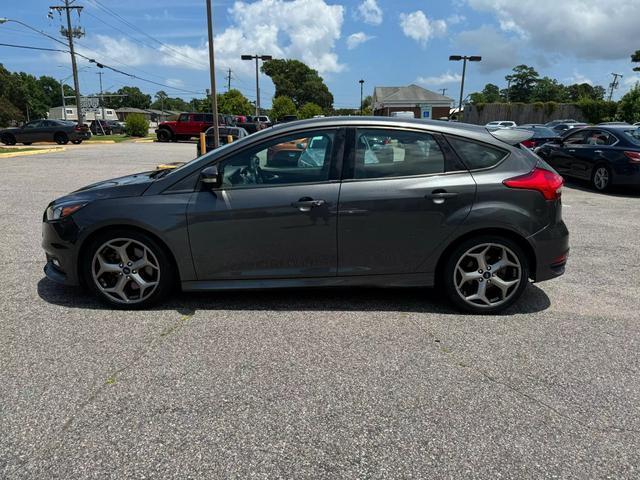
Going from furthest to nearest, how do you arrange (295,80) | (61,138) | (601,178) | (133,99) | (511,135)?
(133,99), (295,80), (61,138), (601,178), (511,135)

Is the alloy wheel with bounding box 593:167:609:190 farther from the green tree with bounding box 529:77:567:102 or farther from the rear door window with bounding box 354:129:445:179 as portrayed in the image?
the green tree with bounding box 529:77:567:102

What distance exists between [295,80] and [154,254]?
102 meters

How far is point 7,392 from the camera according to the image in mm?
2850

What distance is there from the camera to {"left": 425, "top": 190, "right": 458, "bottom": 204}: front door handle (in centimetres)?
386

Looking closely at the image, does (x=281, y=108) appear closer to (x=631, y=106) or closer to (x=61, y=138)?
(x=61, y=138)

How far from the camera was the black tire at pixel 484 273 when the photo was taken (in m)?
3.94

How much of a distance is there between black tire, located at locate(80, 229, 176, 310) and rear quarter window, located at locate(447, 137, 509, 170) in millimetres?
2591

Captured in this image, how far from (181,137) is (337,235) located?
33.1 metres

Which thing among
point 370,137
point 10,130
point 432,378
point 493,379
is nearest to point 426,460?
point 432,378

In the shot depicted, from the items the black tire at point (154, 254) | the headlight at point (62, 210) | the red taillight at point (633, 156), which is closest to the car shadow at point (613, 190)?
the red taillight at point (633, 156)

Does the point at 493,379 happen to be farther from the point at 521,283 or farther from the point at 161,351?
the point at 161,351

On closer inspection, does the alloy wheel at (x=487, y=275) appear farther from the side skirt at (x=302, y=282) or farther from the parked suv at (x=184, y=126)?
the parked suv at (x=184, y=126)

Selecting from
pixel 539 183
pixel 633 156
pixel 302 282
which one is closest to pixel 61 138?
pixel 633 156

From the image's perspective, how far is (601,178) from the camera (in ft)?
36.3
